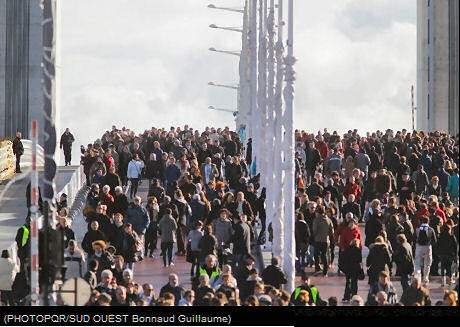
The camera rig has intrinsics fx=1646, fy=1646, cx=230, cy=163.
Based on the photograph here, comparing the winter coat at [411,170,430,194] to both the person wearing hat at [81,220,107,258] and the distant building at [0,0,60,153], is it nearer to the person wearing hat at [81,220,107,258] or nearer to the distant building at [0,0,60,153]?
the person wearing hat at [81,220,107,258]

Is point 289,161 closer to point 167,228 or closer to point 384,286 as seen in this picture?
point 167,228

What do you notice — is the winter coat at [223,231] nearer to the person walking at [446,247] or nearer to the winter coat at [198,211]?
the winter coat at [198,211]

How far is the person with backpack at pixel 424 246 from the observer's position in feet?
103

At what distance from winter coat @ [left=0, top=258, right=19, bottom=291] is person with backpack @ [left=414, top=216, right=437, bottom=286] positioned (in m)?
7.87

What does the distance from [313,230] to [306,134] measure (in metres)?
17.6

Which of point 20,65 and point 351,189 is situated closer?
point 351,189

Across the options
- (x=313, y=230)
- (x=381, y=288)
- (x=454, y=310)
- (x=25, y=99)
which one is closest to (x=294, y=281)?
(x=313, y=230)

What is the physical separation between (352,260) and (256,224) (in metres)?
11.1

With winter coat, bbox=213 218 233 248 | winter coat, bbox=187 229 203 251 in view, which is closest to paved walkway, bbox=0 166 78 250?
winter coat, bbox=187 229 203 251

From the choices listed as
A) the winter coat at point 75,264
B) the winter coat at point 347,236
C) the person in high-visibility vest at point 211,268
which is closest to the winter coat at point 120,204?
the winter coat at point 75,264

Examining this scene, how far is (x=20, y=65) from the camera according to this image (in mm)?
78250

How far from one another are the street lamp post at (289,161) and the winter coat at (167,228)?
265 cm

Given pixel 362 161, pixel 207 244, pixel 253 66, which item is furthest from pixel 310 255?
pixel 253 66

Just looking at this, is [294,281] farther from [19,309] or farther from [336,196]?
[19,309]
